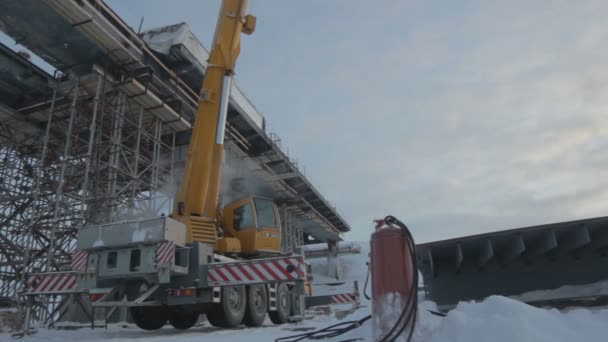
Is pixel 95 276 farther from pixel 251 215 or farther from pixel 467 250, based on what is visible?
pixel 467 250

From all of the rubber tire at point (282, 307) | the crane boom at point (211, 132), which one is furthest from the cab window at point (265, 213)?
the rubber tire at point (282, 307)

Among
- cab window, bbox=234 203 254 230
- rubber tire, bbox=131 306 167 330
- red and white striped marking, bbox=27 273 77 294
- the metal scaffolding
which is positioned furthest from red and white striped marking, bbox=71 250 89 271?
the metal scaffolding

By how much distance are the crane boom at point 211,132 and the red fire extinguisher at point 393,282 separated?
222 inches

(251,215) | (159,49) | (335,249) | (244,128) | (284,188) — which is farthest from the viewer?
(335,249)

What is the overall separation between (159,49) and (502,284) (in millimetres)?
14434

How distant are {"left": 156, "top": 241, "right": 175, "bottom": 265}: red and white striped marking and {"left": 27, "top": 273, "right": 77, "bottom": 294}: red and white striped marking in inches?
83.3

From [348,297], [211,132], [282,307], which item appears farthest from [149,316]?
[348,297]

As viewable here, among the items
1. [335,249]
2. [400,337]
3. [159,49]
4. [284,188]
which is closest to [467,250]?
[400,337]

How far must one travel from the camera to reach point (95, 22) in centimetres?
1374

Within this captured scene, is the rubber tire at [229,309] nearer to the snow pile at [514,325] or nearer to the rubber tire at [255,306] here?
the rubber tire at [255,306]

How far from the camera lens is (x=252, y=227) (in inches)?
419

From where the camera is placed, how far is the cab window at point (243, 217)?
1078 centimetres

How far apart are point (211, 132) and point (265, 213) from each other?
2.33 metres

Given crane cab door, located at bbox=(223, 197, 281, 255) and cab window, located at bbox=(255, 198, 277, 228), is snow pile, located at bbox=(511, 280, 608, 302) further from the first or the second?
cab window, located at bbox=(255, 198, 277, 228)
